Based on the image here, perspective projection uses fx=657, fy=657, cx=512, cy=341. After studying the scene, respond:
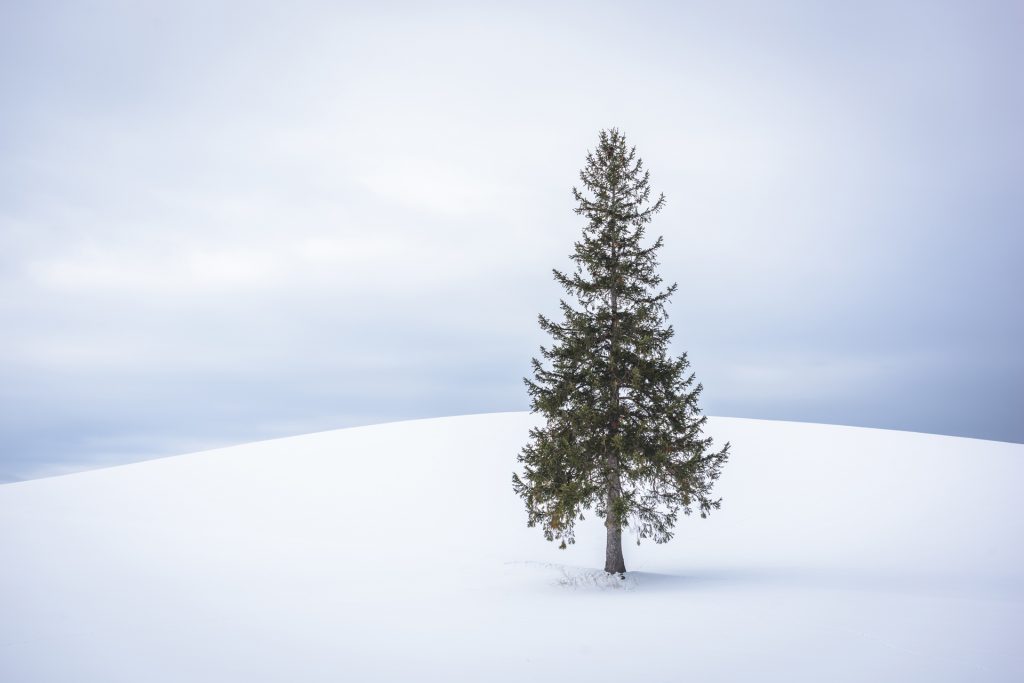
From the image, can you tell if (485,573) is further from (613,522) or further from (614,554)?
(613,522)

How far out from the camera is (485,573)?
20.2m

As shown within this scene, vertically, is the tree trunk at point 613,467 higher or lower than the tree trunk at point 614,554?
higher

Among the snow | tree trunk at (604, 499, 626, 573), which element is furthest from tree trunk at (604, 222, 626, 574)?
the snow

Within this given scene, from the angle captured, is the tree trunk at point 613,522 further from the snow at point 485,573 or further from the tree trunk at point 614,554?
the snow at point 485,573

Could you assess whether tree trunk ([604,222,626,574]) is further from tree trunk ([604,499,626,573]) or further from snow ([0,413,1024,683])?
snow ([0,413,1024,683])

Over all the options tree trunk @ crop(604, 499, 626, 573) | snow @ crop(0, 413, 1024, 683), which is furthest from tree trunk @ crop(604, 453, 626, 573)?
snow @ crop(0, 413, 1024, 683)

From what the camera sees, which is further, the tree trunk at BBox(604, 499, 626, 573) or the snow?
the tree trunk at BBox(604, 499, 626, 573)

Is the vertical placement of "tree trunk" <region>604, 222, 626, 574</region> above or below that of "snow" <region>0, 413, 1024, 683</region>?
above

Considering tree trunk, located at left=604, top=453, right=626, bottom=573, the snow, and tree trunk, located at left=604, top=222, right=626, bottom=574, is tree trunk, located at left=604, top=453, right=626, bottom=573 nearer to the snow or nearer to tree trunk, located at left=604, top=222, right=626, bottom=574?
tree trunk, located at left=604, top=222, right=626, bottom=574

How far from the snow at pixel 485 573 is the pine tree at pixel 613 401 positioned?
7.21 feet

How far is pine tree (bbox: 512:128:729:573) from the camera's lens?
17031 millimetres

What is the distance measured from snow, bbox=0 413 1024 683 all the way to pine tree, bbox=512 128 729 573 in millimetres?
2199

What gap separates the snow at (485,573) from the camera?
10625 mm

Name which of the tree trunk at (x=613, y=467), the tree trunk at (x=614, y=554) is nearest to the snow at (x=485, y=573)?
the tree trunk at (x=614, y=554)
